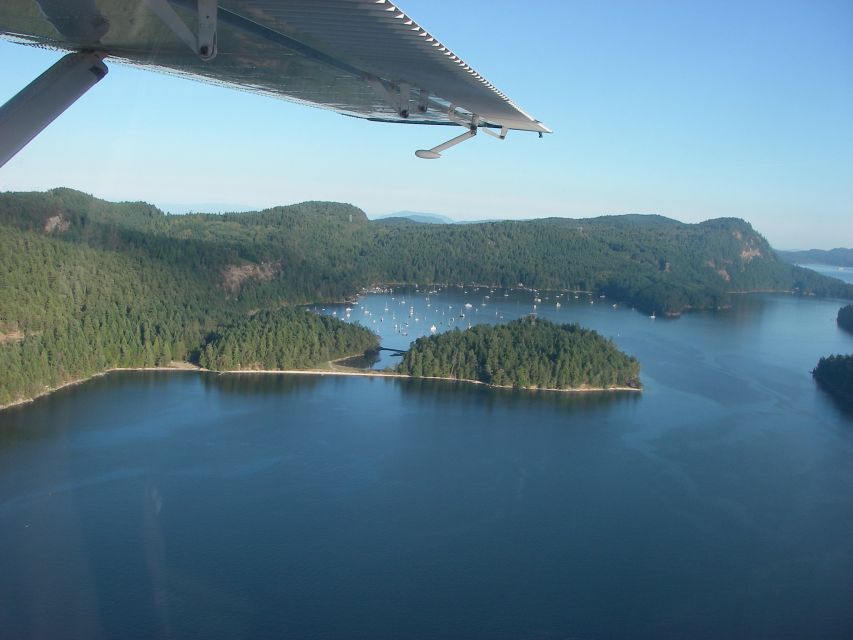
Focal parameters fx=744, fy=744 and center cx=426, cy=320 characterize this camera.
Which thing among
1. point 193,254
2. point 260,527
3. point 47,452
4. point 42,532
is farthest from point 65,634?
point 193,254

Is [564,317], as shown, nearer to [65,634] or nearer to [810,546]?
[810,546]

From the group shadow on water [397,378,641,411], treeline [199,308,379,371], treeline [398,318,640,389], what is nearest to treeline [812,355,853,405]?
treeline [398,318,640,389]

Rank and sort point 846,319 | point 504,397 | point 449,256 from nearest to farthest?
point 504,397 < point 846,319 < point 449,256

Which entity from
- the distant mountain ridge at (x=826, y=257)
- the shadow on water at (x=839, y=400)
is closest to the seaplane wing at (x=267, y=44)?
the shadow on water at (x=839, y=400)

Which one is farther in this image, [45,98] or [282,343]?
[282,343]

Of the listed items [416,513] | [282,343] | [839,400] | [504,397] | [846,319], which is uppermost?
[282,343]

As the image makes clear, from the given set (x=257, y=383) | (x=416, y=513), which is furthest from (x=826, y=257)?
(x=416, y=513)

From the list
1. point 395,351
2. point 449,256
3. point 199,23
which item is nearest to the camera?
point 199,23

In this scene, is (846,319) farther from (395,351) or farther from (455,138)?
(455,138)
